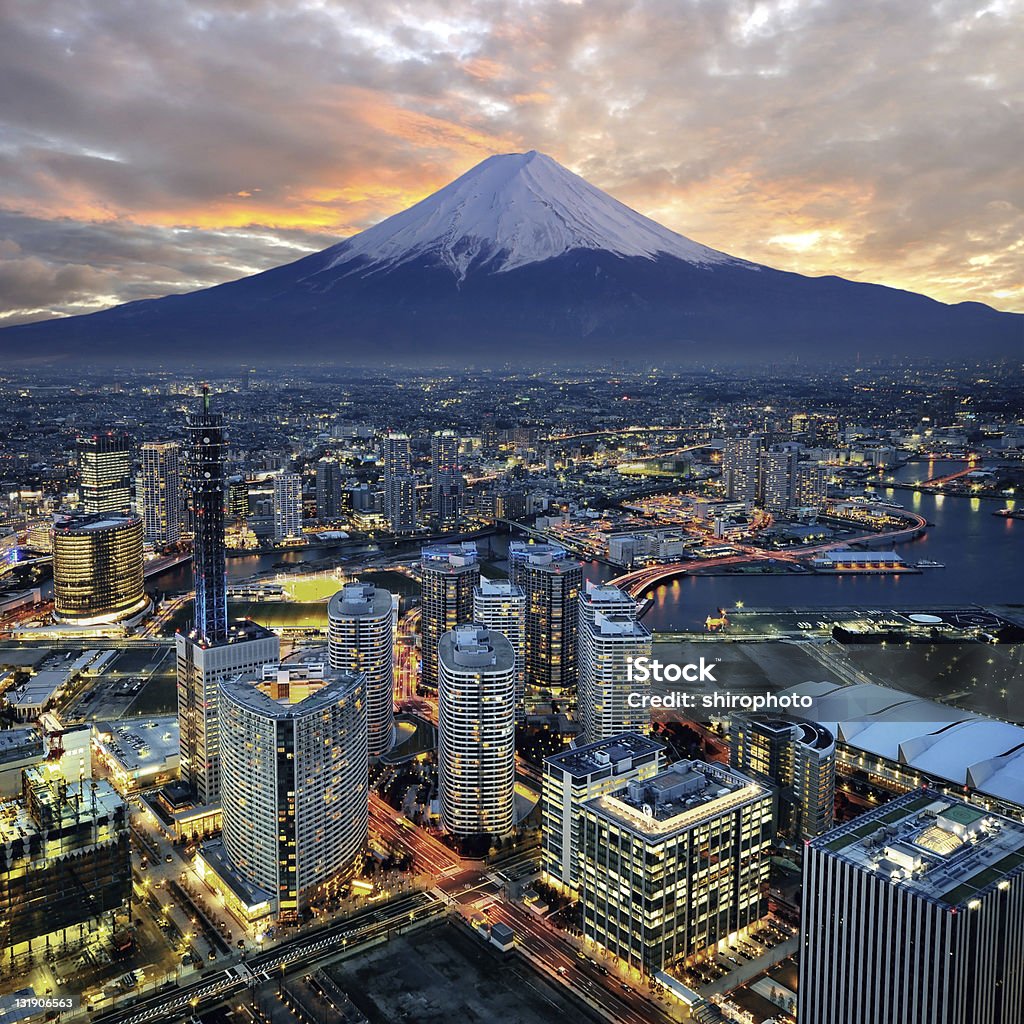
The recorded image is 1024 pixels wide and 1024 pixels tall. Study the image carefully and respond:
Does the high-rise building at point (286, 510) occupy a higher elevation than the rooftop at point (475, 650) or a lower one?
lower

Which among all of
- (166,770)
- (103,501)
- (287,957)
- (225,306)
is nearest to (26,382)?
(225,306)

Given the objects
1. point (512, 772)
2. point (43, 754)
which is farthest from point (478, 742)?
point (43, 754)

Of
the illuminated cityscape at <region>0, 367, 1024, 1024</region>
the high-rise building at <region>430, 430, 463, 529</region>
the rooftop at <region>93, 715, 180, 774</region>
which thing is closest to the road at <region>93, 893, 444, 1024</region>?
the illuminated cityscape at <region>0, 367, 1024, 1024</region>

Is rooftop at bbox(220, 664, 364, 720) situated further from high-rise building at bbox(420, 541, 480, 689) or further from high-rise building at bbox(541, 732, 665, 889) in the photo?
high-rise building at bbox(420, 541, 480, 689)

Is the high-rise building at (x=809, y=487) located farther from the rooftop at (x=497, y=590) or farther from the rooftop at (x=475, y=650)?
the rooftop at (x=475, y=650)

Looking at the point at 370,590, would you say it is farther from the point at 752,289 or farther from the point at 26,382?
the point at 752,289

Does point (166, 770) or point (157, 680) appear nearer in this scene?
point (166, 770)

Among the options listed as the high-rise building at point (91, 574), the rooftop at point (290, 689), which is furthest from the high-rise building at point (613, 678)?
the high-rise building at point (91, 574)
